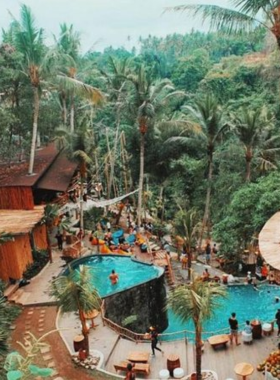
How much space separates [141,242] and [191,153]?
8.15 metres

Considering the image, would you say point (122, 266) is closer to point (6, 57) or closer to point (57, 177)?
point (57, 177)

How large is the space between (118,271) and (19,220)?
5.05m

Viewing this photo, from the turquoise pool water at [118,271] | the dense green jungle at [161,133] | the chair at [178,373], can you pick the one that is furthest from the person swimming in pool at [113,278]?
the chair at [178,373]

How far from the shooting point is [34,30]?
62.6ft

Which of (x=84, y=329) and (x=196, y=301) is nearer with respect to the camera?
(x=196, y=301)

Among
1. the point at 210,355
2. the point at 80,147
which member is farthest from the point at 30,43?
the point at 210,355

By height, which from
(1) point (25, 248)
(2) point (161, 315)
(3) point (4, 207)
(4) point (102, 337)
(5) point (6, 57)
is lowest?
(2) point (161, 315)

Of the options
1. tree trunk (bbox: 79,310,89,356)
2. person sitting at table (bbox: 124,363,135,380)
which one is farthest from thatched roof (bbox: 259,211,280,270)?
tree trunk (bbox: 79,310,89,356)

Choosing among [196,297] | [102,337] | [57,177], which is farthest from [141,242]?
[196,297]

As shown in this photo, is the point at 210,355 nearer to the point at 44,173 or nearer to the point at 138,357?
the point at 138,357

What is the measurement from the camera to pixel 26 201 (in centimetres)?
1844

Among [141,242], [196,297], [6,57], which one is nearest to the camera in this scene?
[196,297]

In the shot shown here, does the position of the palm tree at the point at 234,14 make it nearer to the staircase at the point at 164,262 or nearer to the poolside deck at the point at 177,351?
the poolside deck at the point at 177,351

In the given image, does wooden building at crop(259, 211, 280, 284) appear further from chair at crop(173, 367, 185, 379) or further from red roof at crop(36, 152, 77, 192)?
red roof at crop(36, 152, 77, 192)
